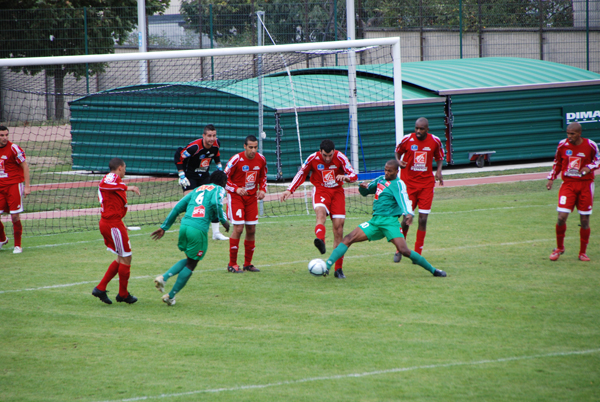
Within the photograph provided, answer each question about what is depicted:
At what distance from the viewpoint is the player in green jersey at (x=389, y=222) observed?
8.52 metres

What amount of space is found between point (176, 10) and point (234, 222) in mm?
25059

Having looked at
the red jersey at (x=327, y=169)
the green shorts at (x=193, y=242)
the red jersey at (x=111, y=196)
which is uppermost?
the red jersey at (x=327, y=169)

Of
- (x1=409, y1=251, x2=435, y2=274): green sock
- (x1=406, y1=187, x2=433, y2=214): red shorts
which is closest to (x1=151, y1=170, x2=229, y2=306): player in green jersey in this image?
(x1=409, y1=251, x2=435, y2=274): green sock

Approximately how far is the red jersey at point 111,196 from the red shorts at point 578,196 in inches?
254

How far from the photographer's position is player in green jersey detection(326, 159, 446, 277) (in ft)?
27.9

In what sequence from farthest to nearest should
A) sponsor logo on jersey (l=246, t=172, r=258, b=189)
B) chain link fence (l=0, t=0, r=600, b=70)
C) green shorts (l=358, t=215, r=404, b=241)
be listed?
chain link fence (l=0, t=0, r=600, b=70)
sponsor logo on jersey (l=246, t=172, r=258, b=189)
green shorts (l=358, t=215, r=404, b=241)

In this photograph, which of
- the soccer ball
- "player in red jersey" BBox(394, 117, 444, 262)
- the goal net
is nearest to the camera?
the soccer ball

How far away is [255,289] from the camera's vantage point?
830 centimetres

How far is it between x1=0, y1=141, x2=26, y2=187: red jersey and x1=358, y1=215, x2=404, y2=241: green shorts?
20.5 ft

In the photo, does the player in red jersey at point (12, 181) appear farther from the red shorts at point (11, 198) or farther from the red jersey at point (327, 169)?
the red jersey at point (327, 169)

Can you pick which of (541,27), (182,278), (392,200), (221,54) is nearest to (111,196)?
(182,278)

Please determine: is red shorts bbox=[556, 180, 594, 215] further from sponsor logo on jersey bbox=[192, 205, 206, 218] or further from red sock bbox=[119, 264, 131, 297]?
red sock bbox=[119, 264, 131, 297]

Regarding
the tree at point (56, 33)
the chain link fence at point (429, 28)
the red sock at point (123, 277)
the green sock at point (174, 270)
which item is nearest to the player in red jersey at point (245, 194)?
the green sock at point (174, 270)

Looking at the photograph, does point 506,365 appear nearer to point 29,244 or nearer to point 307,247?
point 307,247
